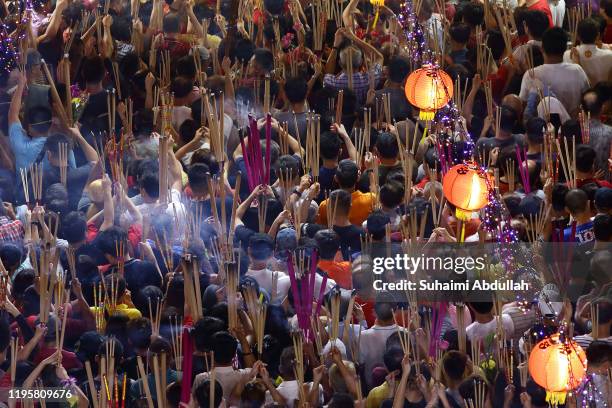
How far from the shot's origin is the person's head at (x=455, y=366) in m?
8.16

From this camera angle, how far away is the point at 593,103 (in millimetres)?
10062

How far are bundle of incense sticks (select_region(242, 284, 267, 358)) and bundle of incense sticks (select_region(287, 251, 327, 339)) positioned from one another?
15cm

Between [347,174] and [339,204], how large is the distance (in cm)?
37

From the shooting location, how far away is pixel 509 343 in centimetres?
855

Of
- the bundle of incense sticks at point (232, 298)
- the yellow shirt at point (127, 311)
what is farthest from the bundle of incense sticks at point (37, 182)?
the bundle of incense sticks at point (232, 298)

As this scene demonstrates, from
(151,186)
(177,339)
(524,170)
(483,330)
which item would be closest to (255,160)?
(151,186)

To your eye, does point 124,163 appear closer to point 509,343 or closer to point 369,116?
point 369,116

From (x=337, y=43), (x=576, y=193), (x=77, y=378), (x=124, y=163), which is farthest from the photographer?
(x=337, y=43)

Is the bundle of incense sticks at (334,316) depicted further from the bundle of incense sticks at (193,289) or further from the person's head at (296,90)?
the person's head at (296,90)

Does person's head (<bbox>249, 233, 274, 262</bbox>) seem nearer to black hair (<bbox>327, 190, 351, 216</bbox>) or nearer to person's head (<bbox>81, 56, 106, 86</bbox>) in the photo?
black hair (<bbox>327, 190, 351, 216</bbox>)

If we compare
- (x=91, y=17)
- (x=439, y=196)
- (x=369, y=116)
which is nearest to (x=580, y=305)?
(x=439, y=196)

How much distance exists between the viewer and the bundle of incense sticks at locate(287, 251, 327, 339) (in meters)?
8.41

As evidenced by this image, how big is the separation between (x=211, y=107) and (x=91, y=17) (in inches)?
49.3

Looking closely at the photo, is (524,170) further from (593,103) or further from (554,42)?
(554,42)
